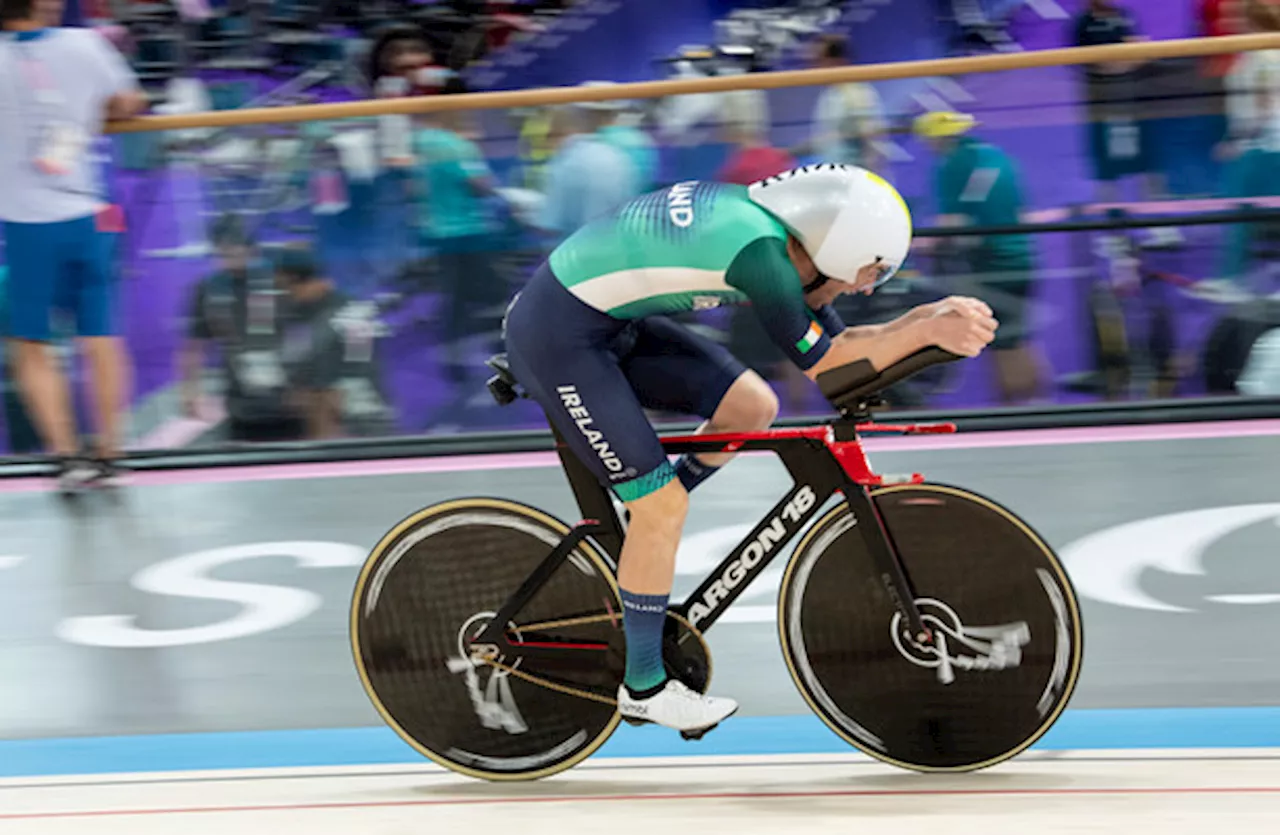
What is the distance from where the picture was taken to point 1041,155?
6375 millimetres

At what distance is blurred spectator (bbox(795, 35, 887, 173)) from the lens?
6336 mm

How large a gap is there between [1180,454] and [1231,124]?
52.8 inches

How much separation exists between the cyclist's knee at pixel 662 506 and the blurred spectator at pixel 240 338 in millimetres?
3647

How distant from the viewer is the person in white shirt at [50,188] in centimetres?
603

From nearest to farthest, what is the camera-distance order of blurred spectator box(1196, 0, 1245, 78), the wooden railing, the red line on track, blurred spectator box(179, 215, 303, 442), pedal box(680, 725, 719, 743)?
the red line on track < pedal box(680, 725, 719, 743) < the wooden railing < blurred spectator box(179, 215, 303, 442) < blurred spectator box(1196, 0, 1245, 78)

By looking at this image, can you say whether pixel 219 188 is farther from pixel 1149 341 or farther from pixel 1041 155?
pixel 1149 341

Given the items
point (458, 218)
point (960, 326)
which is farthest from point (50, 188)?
point (960, 326)

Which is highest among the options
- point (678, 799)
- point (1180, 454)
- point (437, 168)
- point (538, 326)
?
point (538, 326)

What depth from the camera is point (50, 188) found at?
20.0 feet

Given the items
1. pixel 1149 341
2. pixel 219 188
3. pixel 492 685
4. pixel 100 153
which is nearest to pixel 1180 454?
pixel 1149 341

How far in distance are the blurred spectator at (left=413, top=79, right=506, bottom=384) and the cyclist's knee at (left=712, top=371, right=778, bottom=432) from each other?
10.5 feet

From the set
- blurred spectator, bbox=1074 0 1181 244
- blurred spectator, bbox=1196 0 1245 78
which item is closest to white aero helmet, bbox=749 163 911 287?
blurred spectator, bbox=1074 0 1181 244

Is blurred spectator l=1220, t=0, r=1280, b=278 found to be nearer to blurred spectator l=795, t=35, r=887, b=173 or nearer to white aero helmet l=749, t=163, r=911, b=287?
blurred spectator l=795, t=35, r=887, b=173

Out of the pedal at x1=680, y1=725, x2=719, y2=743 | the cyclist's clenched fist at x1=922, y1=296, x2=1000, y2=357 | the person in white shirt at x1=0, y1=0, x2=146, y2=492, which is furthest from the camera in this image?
the person in white shirt at x1=0, y1=0, x2=146, y2=492
